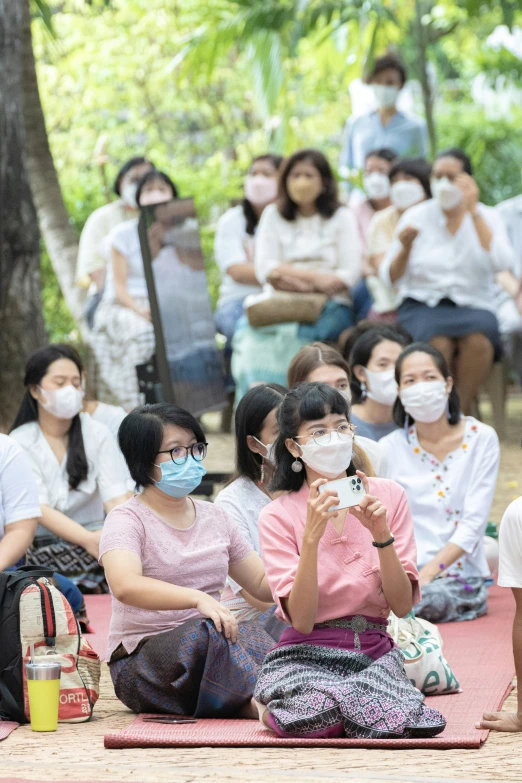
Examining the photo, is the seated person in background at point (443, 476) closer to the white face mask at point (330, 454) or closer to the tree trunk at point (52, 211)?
the white face mask at point (330, 454)

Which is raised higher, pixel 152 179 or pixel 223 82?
pixel 223 82

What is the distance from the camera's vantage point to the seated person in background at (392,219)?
31.4 ft

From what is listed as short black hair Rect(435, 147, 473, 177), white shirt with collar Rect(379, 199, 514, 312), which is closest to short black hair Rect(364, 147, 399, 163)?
white shirt with collar Rect(379, 199, 514, 312)

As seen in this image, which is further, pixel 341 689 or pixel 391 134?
pixel 391 134

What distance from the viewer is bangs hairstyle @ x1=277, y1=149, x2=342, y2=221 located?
9070mm

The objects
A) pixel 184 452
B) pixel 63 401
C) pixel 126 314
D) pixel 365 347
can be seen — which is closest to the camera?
pixel 184 452

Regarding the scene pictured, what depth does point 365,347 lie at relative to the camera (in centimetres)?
690

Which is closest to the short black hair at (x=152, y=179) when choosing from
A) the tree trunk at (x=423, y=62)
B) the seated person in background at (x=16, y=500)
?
the seated person in background at (x=16, y=500)

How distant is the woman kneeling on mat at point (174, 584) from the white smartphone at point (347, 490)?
64cm

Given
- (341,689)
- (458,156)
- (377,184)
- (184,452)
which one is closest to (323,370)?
(184,452)

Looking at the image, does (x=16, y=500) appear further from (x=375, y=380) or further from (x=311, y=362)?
(x=375, y=380)

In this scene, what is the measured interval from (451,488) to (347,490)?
7.57 ft

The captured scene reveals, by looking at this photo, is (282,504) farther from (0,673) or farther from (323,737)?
(0,673)

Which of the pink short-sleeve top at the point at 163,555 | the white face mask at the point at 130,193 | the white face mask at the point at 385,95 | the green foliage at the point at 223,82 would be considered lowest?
the pink short-sleeve top at the point at 163,555
